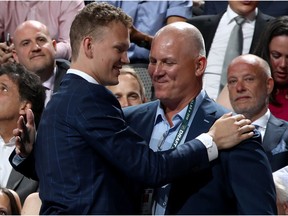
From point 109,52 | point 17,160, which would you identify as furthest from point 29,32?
point 109,52

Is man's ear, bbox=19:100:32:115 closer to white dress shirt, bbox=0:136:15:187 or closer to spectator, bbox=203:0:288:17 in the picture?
white dress shirt, bbox=0:136:15:187

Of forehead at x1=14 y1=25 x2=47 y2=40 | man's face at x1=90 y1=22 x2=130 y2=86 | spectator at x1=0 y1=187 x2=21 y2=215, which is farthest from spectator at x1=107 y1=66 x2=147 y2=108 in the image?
man's face at x1=90 y1=22 x2=130 y2=86

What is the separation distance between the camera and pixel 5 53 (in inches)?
222

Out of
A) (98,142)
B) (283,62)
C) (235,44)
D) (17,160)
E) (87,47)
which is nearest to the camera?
(98,142)

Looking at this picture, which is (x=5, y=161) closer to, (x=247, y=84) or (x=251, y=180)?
(x=247, y=84)

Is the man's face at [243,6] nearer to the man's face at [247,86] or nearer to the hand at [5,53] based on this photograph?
the man's face at [247,86]

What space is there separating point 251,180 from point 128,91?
213cm

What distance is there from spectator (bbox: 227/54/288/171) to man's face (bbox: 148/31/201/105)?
4.74 ft

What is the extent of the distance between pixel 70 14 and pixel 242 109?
69.6 inches

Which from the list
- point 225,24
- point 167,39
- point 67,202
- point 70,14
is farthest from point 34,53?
point 67,202

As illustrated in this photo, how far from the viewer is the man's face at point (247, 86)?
481 cm

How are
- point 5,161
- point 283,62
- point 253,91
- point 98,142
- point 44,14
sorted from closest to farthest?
point 98,142, point 5,161, point 253,91, point 283,62, point 44,14

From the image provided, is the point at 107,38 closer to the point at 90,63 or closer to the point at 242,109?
the point at 90,63

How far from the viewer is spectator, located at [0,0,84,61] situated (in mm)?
5953
